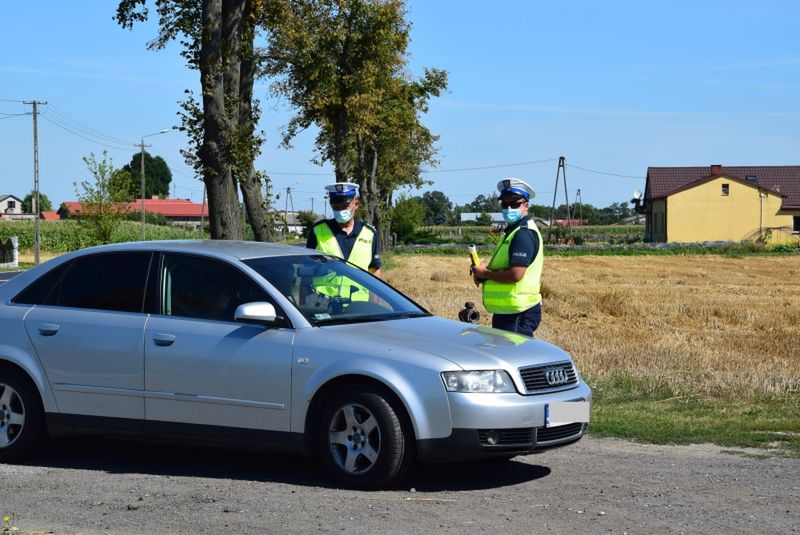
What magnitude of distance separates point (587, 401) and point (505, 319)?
6.25 feet

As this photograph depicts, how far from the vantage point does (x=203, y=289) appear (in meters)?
8.39

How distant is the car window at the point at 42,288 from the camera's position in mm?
8906

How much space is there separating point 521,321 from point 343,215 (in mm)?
1831

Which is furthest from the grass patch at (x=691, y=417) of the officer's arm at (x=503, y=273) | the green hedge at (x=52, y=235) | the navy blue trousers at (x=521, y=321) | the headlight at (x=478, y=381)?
the green hedge at (x=52, y=235)

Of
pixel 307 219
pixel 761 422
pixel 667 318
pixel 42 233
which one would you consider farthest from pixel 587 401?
pixel 42 233

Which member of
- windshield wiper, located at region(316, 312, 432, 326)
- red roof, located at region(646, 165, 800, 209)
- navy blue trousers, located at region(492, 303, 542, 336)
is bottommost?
navy blue trousers, located at region(492, 303, 542, 336)

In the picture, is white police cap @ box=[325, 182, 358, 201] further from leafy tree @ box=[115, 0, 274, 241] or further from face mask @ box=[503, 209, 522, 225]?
leafy tree @ box=[115, 0, 274, 241]

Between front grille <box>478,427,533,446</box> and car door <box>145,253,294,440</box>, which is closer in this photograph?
front grille <box>478,427,533,446</box>

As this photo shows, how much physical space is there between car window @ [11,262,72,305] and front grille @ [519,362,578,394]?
142 inches

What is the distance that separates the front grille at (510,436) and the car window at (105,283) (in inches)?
107

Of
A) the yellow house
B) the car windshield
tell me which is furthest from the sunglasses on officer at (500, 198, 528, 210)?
the yellow house

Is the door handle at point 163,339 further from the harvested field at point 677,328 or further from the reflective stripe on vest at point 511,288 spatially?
the harvested field at point 677,328

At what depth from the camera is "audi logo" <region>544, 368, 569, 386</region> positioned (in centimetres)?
772

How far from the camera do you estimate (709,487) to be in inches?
296
